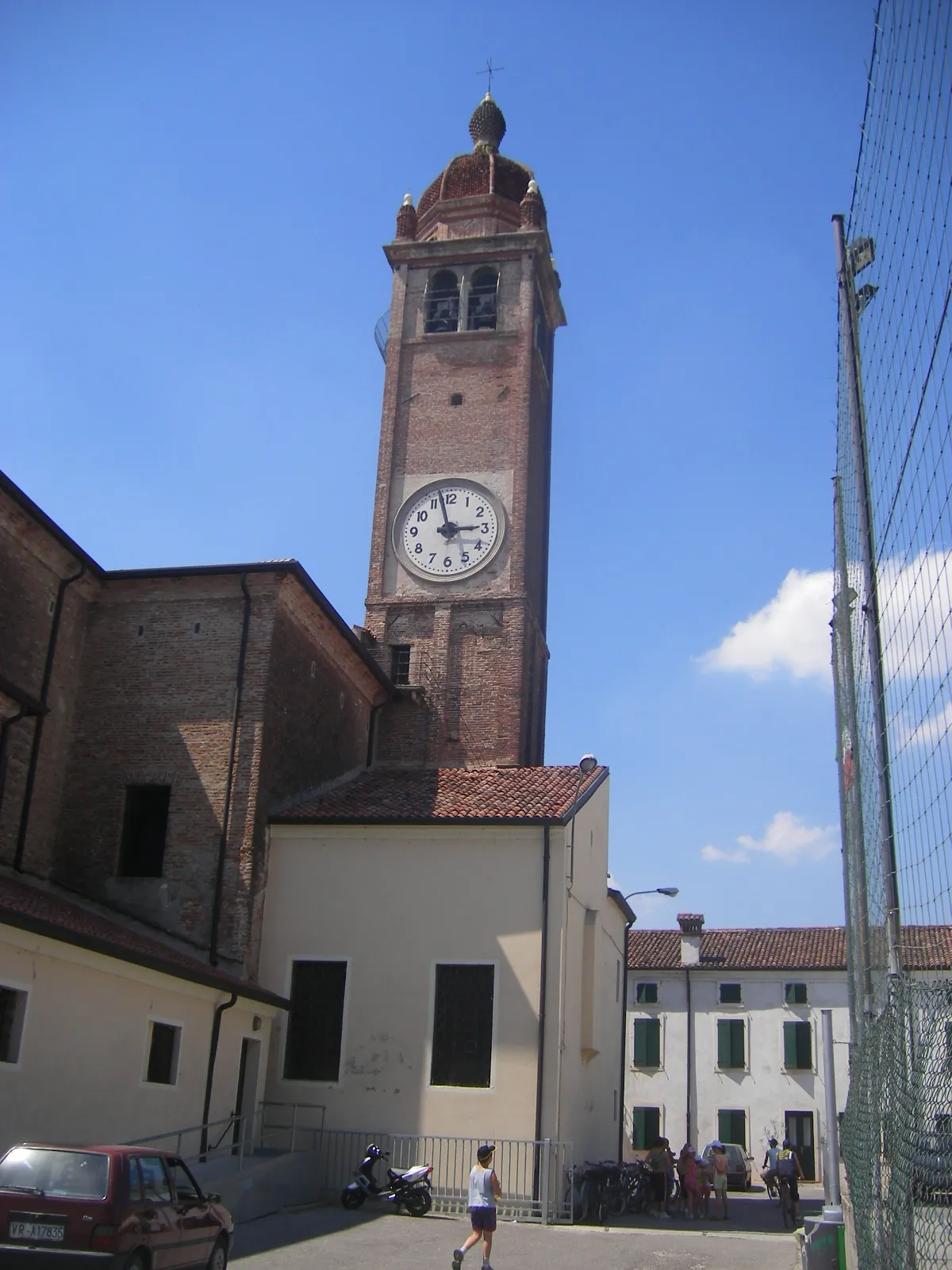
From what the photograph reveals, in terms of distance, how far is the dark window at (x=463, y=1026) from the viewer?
750 inches

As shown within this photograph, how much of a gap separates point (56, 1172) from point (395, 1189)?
852cm

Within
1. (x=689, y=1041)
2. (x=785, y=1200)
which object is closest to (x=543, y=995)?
(x=785, y=1200)

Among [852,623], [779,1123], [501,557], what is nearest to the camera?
[852,623]

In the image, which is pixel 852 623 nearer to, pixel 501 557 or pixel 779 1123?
pixel 501 557

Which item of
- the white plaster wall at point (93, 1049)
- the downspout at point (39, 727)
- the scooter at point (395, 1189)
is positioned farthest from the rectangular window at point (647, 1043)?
the downspout at point (39, 727)

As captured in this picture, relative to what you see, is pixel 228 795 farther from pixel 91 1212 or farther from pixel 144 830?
pixel 91 1212

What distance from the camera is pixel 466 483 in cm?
2973

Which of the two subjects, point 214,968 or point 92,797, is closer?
point 214,968

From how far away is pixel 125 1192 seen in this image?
9.70m

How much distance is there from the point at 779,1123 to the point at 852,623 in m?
30.6

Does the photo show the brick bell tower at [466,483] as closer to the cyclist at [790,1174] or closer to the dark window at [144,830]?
the dark window at [144,830]

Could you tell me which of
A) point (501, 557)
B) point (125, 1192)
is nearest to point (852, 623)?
point (125, 1192)

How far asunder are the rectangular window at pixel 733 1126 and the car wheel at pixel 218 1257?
30.4 m

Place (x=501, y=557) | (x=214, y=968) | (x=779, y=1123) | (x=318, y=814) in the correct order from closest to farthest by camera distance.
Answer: (x=214, y=968), (x=318, y=814), (x=501, y=557), (x=779, y=1123)
